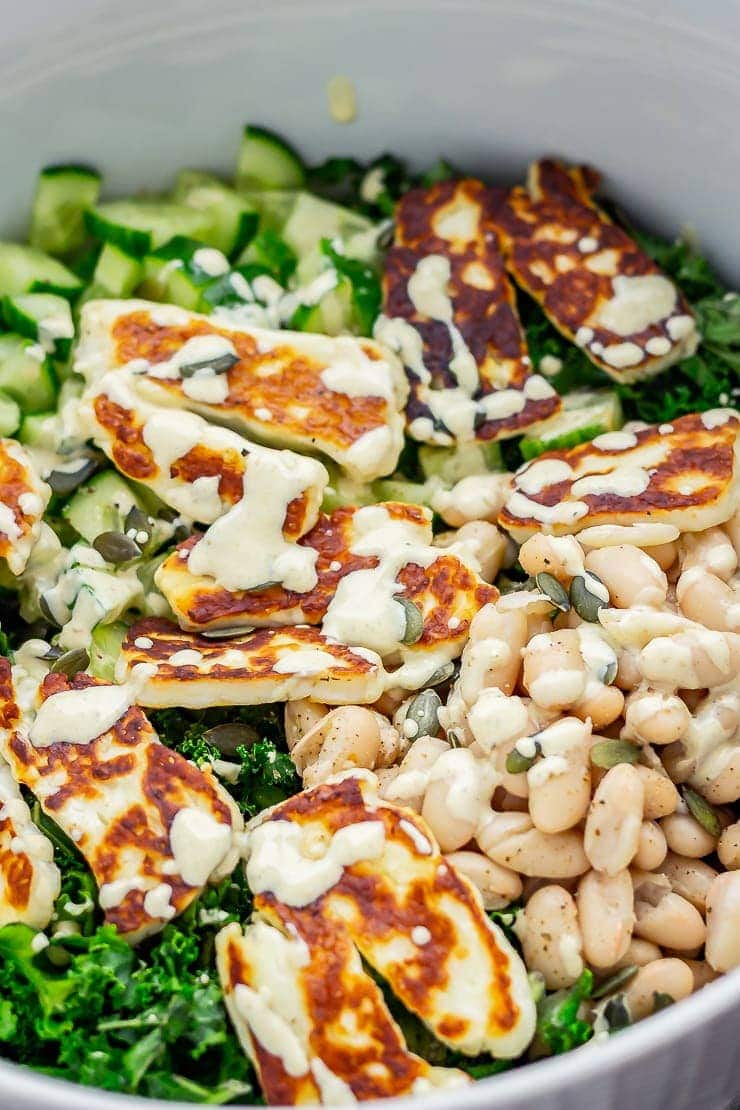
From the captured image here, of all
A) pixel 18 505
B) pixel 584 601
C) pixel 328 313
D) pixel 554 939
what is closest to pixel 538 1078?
pixel 554 939

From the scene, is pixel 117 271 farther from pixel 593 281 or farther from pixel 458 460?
pixel 593 281

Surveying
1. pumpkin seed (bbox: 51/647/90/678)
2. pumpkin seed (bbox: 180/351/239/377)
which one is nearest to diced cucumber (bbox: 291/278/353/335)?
pumpkin seed (bbox: 180/351/239/377)

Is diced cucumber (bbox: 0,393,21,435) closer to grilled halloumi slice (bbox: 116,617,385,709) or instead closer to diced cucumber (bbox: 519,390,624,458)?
grilled halloumi slice (bbox: 116,617,385,709)

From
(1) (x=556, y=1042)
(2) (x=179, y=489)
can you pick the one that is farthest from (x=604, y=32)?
(1) (x=556, y=1042)

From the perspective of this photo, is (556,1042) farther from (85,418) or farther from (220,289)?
(220,289)

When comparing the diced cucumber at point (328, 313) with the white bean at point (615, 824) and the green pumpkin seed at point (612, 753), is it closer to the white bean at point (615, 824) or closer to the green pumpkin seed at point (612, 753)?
the green pumpkin seed at point (612, 753)

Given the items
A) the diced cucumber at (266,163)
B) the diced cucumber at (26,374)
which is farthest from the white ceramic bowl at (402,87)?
the diced cucumber at (26,374)
